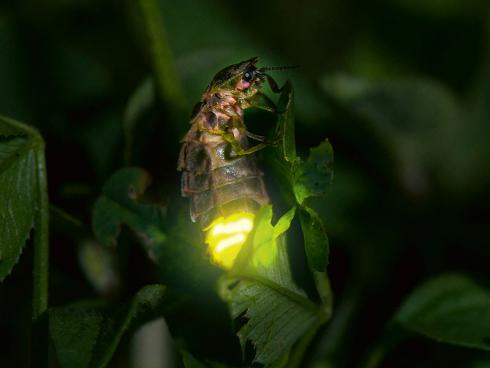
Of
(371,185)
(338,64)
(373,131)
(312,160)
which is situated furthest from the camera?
(338,64)

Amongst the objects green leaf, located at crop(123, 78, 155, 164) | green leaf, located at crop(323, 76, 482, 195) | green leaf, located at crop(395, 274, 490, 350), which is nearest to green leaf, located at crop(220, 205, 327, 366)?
green leaf, located at crop(395, 274, 490, 350)

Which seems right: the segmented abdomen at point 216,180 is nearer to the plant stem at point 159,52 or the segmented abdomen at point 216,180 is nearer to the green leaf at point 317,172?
the plant stem at point 159,52

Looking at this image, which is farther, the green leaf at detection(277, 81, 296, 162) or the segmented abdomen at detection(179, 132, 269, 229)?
the segmented abdomen at detection(179, 132, 269, 229)

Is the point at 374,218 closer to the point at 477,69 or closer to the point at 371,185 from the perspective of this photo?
the point at 371,185

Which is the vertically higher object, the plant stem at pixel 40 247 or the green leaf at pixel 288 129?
the green leaf at pixel 288 129

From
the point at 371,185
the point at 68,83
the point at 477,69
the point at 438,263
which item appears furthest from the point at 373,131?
the point at 68,83

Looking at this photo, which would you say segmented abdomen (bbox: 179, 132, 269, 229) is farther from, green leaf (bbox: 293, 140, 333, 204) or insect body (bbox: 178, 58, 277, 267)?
green leaf (bbox: 293, 140, 333, 204)

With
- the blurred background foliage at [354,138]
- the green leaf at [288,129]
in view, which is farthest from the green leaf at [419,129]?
the green leaf at [288,129]
